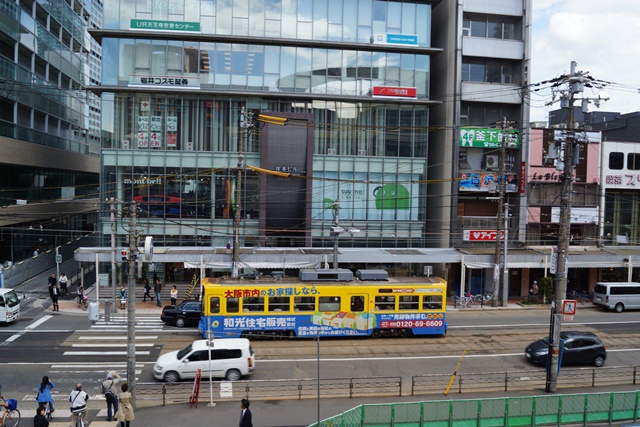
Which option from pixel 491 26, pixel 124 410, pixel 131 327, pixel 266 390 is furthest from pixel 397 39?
pixel 124 410

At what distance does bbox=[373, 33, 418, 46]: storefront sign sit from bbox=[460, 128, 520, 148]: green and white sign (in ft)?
25.2

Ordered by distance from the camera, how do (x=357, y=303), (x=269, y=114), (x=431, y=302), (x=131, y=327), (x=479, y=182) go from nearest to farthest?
→ (x=131, y=327)
(x=357, y=303)
(x=431, y=302)
(x=269, y=114)
(x=479, y=182)

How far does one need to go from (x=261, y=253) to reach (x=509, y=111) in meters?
23.7

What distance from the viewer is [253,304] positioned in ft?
87.4

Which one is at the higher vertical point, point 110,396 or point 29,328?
point 110,396

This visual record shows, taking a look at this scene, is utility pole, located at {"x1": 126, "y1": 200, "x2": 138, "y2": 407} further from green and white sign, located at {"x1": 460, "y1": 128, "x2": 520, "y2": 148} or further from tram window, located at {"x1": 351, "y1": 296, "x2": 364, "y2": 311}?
green and white sign, located at {"x1": 460, "y1": 128, "x2": 520, "y2": 148}

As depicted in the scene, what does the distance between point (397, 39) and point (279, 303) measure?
2414 centimetres

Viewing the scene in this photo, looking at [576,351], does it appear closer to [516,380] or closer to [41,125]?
[516,380]

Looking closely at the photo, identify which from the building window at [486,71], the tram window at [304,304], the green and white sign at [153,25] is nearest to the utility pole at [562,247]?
the tram window at [304,304]

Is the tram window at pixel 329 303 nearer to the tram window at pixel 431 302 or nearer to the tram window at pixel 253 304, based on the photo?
the tram window at pixel 253 304

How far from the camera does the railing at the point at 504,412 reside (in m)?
16.1

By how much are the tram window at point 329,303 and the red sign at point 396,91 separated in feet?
64.0

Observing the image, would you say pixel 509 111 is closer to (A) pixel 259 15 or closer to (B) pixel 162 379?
(A) pixel 259 15

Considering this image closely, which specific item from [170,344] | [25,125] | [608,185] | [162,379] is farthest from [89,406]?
[608,185]
